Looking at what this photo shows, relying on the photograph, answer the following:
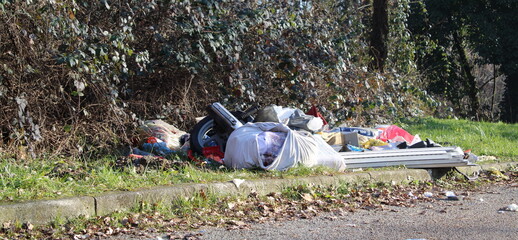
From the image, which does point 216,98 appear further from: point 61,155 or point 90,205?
point 90,205

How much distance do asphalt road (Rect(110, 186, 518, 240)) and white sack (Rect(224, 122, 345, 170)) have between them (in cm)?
135

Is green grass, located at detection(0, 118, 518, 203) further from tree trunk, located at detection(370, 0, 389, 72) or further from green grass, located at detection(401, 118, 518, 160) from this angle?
tree trunk, located at detection(370, 0, 389, 72)

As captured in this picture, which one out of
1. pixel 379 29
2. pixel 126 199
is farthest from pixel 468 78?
pixel 126 199

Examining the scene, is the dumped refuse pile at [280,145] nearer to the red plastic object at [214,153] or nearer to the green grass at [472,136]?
the red plastic object at [214,153]

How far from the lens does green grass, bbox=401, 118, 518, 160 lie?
1013 cm

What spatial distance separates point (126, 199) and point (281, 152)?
220 cm

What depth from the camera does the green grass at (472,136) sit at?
10.1 m

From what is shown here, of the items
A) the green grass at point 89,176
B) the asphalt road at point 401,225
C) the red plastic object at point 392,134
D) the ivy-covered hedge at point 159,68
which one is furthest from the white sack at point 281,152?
the red plastic object at point 392,134

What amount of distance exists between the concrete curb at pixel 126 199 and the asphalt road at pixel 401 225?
0.58 m

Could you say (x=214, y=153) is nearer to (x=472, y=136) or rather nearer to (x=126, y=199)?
(x=126, y=199)

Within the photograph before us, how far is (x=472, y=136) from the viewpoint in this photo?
12.0 metres

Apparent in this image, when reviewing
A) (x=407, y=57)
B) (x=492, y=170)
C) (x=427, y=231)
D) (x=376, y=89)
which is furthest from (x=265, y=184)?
(x=407, y=57)

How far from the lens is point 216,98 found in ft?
29.5

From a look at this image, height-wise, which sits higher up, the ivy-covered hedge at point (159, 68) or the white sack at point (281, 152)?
the ivy-covered hedge at point (159, 68)
